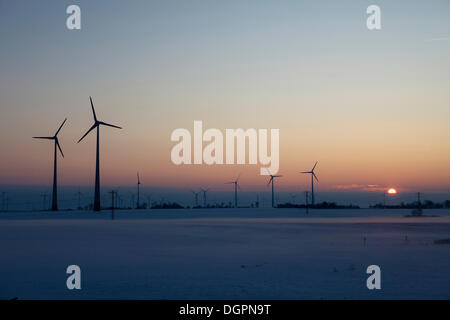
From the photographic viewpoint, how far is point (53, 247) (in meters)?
34.1

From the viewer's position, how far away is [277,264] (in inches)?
1015

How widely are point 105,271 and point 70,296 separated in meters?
5.54

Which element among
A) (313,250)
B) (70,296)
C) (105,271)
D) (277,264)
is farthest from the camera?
(313,250)
